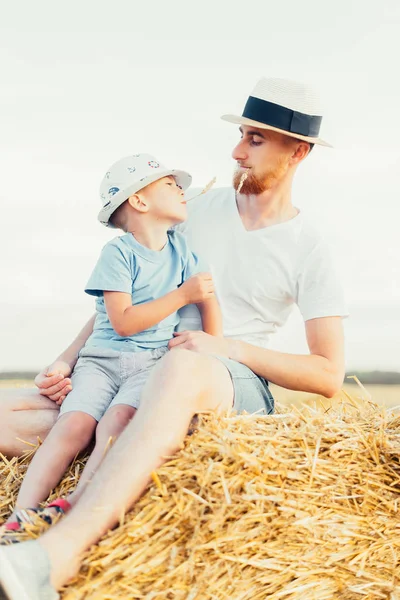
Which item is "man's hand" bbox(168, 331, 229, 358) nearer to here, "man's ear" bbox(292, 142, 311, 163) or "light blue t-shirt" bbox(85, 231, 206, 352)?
"light blue t-shirt" bbox(85, 231, 206, 352)

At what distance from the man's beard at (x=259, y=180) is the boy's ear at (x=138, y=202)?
0.60m

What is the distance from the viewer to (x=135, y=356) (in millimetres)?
→ 3090

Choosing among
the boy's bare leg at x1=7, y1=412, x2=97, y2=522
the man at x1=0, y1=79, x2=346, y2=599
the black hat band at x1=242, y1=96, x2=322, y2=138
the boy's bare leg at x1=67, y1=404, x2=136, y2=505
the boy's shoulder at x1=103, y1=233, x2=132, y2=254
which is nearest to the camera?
the boy's bare leg at x1=67, y1=404, x2=136, y2=505

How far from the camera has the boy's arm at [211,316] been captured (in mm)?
3281

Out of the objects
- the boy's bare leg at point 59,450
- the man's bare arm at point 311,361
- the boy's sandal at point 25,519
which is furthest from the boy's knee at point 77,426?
the man's bare arm at point 311,361

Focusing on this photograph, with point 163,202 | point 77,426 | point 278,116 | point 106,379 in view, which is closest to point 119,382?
point 106,379

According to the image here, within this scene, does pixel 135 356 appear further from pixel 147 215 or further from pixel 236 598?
pixel 236 598

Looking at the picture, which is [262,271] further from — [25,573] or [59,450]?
[25,573]

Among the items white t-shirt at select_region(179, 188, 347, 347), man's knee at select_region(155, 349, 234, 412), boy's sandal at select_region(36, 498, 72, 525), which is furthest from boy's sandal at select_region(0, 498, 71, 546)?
white t-shirt at select_region(179, 188, 347, 347)

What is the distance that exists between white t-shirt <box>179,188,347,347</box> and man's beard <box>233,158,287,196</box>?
0.18 meters

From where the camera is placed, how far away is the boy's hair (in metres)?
3.36

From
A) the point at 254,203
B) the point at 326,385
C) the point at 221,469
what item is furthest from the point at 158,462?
the point at 254,203

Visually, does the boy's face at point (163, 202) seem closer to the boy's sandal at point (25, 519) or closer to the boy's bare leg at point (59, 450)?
the boy's bare leg at point (59, 450)

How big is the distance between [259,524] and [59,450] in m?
0.96
